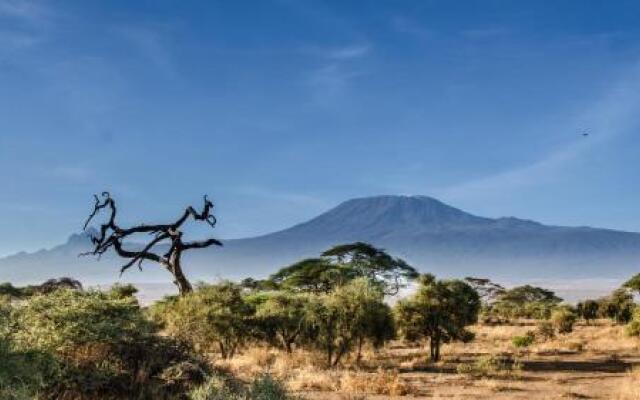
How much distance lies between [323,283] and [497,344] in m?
18.1

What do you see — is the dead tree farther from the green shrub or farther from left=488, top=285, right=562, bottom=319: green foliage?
left=488, top=285, right=562, bottom=319: green foliage

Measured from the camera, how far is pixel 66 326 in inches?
672

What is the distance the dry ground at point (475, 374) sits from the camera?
28.2m

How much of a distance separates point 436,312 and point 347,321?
661cm

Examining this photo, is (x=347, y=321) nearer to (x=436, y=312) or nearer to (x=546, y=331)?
(x=436, y=312)

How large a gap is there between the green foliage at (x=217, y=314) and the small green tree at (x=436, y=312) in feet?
30.2

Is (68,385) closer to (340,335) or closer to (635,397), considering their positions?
(635,397)

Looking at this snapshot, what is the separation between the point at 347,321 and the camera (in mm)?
39625

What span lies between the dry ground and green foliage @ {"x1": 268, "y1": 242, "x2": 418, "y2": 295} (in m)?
14.0

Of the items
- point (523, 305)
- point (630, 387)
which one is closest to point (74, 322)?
point (630, 387)

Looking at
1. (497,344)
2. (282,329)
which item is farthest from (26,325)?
(497,344)

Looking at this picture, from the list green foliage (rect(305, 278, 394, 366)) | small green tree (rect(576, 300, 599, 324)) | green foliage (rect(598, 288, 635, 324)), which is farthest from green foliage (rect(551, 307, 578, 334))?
green foliage (rect(305, 278, 394, 366))

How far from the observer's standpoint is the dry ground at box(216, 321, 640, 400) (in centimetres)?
2820

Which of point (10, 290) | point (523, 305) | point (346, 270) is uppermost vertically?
point (346, 270)
